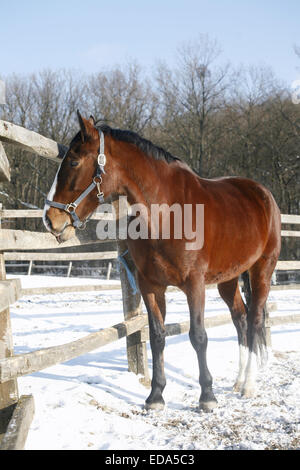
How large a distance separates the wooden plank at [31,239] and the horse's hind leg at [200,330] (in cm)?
99

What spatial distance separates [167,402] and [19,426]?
163 cm

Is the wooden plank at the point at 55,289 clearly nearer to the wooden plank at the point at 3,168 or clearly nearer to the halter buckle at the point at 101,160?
the halter buckle at the point at 101,160

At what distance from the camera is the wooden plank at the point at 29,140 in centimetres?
234

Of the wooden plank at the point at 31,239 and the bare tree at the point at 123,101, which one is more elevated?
the bare tree at the point at 123,101

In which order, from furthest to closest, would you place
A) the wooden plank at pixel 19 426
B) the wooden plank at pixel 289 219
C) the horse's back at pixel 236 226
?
the wooden plank at pixel 289 219
the horse's back at pixel 236 226
the wooden plank at pixel 19 426

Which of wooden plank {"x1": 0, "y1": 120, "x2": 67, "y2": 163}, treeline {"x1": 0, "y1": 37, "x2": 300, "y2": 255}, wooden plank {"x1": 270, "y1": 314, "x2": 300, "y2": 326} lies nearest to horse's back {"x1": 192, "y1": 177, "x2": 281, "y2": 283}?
wooden plank {"x1": 0, "y1": 120, "x2": 67, "y2": 163}

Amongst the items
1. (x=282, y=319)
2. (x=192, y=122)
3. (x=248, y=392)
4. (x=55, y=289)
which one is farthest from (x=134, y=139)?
(x=192, y=122)

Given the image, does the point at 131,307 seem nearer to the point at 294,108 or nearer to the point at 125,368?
the point at 125,368

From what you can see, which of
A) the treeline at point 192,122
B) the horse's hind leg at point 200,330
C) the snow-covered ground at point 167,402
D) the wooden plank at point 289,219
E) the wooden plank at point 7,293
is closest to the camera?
the wooden plank at point 7,293

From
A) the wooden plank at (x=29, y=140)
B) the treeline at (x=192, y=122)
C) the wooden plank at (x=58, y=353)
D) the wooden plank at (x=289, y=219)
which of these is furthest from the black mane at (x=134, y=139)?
the treeline at (x=192, y=122)

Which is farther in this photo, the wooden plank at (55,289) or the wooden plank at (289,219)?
the wooden plank at (55,289)

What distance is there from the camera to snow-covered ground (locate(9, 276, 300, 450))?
2488mm

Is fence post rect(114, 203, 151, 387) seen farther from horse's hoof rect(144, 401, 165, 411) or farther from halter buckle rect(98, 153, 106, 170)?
halter buckle rect(98, 153, 106, 170)

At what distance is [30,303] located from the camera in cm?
840
